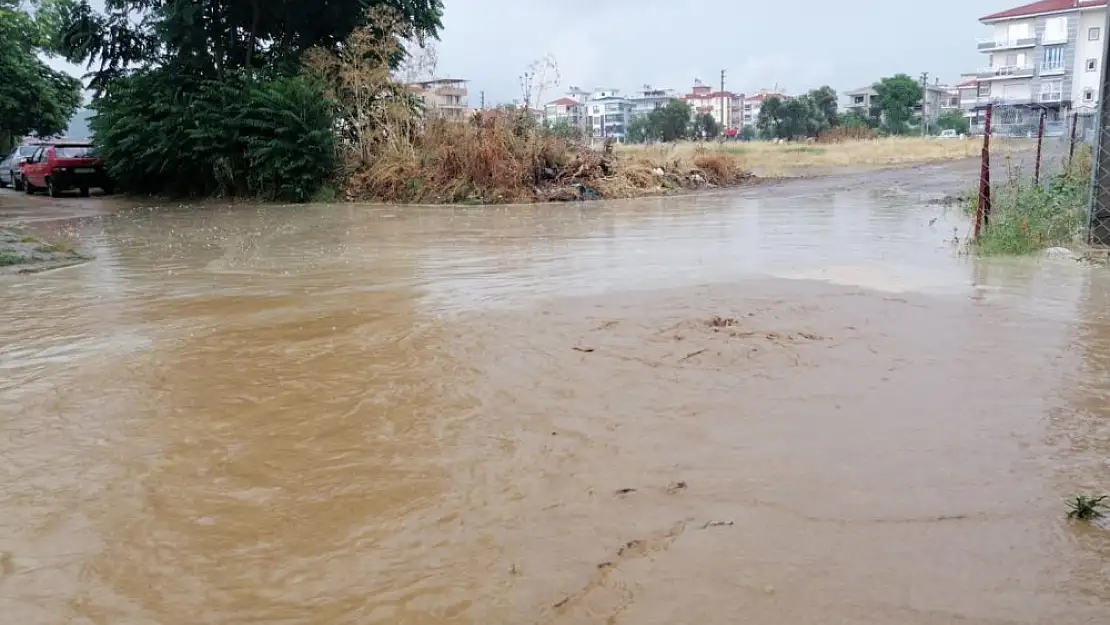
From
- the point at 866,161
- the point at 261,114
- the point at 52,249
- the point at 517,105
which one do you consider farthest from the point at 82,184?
the point at 866,161

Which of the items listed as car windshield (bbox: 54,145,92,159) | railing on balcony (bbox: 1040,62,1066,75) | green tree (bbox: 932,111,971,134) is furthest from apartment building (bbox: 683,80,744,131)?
car windshield (bbox: 54,145,92,159)

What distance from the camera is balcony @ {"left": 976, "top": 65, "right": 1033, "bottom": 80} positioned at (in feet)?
242

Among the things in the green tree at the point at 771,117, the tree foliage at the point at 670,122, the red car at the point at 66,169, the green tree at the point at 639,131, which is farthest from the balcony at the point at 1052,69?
the red car at the point at 66,169

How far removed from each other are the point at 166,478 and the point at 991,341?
15.6 feet

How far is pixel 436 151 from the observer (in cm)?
1994

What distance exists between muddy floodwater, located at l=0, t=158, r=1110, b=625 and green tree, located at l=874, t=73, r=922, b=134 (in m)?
85.8

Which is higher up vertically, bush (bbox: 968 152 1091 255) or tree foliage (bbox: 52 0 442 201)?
tree foliage (bbox: 52 0 442 201)

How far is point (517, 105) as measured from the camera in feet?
68.0

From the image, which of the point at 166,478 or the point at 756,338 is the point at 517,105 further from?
the point at 166,478

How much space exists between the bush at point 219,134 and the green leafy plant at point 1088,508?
18773 millimetres

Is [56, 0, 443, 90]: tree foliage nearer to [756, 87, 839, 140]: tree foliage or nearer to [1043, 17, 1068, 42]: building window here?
[756, 87, 839, 140]: tree foliage

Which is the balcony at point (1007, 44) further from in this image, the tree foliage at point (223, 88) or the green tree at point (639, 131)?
the tree foliage at point (223, 88)

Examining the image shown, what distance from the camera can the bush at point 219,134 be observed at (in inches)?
787

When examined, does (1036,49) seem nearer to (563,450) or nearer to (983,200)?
(983,200)
